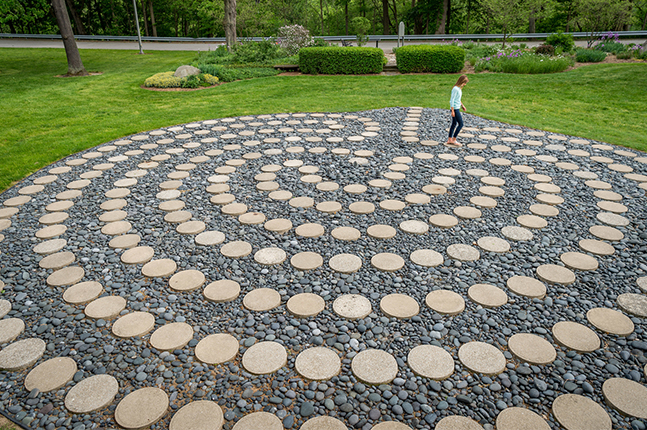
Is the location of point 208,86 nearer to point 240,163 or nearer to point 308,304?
point 240,163

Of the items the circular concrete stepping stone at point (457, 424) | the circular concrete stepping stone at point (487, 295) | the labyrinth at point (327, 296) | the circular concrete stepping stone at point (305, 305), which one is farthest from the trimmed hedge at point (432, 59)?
the circular concrete stepping stone at point (457, 424)

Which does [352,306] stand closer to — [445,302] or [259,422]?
[445,302]

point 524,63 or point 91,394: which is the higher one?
point 524,63

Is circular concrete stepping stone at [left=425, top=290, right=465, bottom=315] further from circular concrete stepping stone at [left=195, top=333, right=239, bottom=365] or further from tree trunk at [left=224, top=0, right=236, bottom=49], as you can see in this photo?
tree trunk at [left=224, top=0, right=236, bottom=49]

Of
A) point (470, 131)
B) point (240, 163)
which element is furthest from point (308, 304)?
point (470, 131)

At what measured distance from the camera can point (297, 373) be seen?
2219 millimetres

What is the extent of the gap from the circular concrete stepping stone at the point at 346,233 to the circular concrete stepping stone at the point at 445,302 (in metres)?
0.98

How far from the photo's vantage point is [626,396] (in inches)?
79.9

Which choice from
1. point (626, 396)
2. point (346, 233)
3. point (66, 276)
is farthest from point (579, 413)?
point (66, 276)

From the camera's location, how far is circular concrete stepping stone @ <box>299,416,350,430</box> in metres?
1.91

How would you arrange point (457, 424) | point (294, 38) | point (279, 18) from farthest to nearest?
1. point (279, 18)
2. point (294, 38)
3. point (457, 424)

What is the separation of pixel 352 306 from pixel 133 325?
58.2 inches

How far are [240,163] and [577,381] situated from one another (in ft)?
14.7

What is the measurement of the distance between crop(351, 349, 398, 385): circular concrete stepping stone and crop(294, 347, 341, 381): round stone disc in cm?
11
